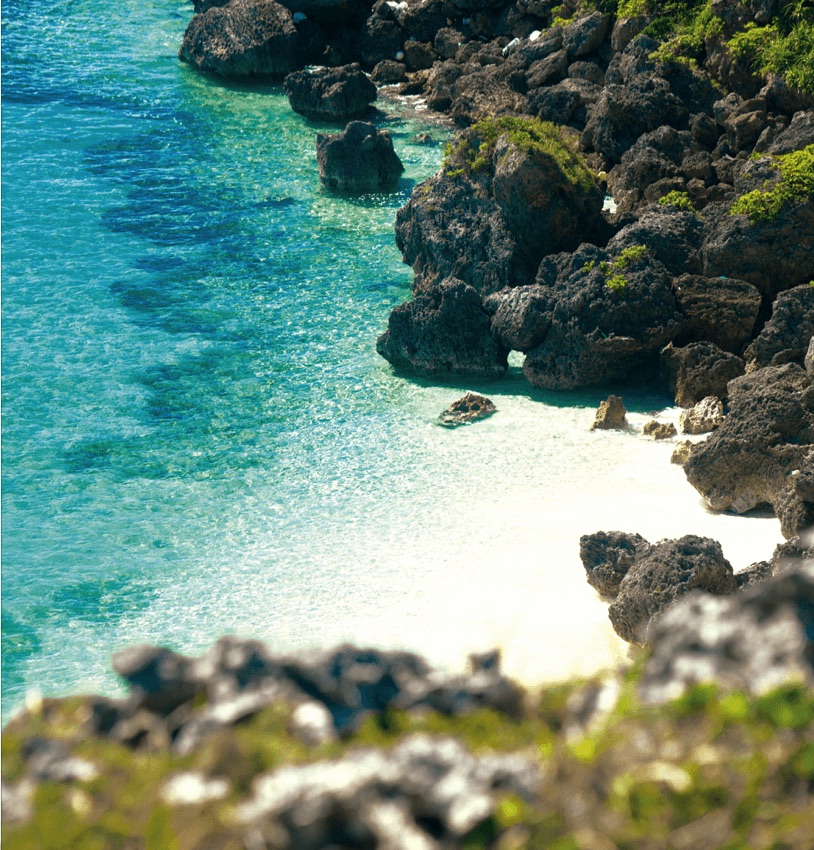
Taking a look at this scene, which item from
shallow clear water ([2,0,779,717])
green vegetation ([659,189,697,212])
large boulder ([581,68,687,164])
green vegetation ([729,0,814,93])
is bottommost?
shallow clear water ([2,0,779,717])

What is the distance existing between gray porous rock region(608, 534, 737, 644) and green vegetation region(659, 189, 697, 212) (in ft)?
40.2

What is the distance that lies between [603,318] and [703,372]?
1.98m

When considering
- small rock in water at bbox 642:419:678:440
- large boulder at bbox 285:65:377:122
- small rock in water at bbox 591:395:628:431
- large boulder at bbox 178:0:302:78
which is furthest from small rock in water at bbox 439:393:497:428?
large boulder at bbox 178:0:302:78

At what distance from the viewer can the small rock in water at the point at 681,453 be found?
57.6 ft

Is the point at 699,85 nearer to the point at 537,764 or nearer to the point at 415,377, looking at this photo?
the point at 415,377

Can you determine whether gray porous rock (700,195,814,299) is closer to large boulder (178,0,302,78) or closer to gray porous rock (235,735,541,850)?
gray porous rock (235,735,541,850)

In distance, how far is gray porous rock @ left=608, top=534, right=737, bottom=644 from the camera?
42.2 feet

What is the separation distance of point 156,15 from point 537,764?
46.0m

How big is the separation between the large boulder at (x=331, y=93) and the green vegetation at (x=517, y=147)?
12.9 metres

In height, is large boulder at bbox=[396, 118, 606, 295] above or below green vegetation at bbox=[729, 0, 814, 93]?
below

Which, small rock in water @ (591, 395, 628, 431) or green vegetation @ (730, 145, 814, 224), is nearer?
small rock in water @ (591, 395, 628, 431)

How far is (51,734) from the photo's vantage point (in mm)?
4727

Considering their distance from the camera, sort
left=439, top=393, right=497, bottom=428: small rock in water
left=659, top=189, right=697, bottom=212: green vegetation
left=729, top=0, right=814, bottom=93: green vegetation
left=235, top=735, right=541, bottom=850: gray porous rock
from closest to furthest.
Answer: left=235, top=735, right=541, bottom=850: gray porous rock → left=439, top=393, right=497, bottom=428: small rock in water → left=659, top=189, right=697, bottom=212: green vegetation → left=729, top=0, right=814, bottom=93: green vegetation

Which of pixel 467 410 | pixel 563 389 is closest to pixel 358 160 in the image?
pixel 563 389
